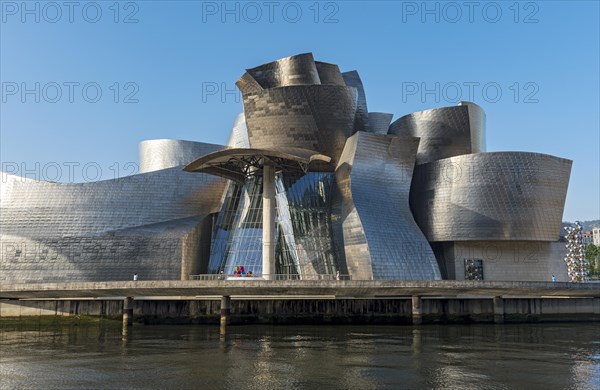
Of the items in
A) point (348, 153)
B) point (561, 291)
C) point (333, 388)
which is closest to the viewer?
point (333, 388)

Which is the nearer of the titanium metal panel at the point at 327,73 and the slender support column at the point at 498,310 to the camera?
the slender support column at the point at 498,310

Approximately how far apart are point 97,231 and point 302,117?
56.7ft

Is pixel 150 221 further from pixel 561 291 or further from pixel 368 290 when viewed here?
pixel 561 291

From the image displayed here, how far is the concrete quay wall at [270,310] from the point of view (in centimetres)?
2869

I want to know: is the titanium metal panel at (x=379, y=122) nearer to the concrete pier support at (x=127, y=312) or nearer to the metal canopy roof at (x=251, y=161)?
the metal canopy roof at (x=251, y=161)

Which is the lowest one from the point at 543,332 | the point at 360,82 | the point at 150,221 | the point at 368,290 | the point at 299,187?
the point at 543,332

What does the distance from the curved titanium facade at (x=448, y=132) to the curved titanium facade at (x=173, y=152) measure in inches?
771

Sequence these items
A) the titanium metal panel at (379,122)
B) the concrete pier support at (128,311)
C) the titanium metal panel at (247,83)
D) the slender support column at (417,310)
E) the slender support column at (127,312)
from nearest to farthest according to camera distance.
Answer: the slender support column at (127,312) → the concrete pier support at (128,311) → the slender support column at (417,310) → the titanium metal panel at (247,83) → the titanium metal panel at (379,122)

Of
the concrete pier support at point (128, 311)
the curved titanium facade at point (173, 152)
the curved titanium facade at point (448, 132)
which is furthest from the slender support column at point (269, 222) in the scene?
the curved titanium facade at point (173, 152)

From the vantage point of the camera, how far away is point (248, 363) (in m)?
16.4

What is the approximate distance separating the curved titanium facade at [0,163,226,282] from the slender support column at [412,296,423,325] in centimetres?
1791

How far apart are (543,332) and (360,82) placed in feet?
96.6

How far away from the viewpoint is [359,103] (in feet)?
153

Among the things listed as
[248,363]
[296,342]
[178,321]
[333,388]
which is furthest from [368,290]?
[333,388]
